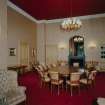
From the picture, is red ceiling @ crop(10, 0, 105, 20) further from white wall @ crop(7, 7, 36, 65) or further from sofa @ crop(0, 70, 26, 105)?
sofa @ crop(0, 70, 26, 105)

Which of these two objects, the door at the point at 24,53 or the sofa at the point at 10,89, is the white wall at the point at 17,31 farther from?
the sofa at the point at 10,89

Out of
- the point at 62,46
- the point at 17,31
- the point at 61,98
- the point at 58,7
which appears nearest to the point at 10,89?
the point at 61,98

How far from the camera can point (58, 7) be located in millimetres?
10930

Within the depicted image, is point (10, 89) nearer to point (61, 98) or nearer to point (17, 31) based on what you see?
point (61, 98)

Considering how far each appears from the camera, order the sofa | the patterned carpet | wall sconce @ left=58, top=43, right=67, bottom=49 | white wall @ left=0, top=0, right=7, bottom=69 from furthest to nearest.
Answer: wall sconce @ left=58, top=43, right=67, bottom=49 < white wall @ left=0, top=0, right=7, bottom=69 < the patterned carpet < the sofa

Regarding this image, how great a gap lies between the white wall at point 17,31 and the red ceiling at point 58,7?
721 mm

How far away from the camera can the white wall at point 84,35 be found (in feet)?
42.7

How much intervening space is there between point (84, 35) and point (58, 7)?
11.9ft

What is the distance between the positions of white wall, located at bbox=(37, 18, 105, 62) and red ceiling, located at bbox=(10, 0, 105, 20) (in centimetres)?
110

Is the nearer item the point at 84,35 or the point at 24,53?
the point at 24,53

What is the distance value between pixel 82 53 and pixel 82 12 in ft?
11.2

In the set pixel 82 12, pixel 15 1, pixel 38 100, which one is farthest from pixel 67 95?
pixel 82 12

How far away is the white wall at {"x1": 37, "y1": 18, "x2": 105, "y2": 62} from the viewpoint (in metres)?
13.0

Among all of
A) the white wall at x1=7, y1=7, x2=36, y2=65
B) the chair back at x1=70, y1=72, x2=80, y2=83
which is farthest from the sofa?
the white wall at x1=7, y1=7, x2=36, y2=65
